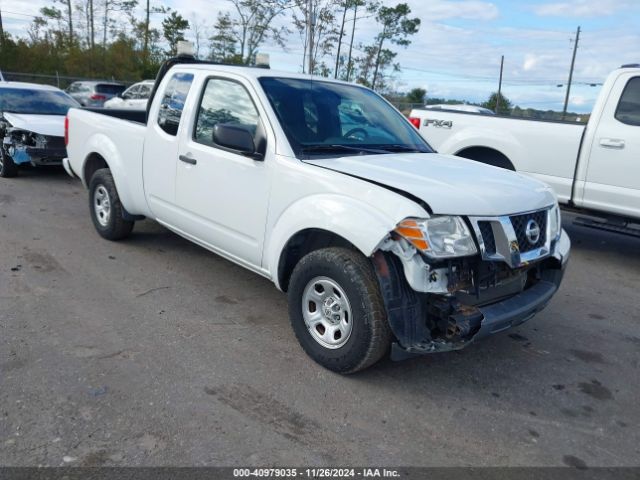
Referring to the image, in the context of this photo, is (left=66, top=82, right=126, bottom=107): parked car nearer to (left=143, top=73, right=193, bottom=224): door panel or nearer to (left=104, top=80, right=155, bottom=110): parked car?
(left=104, top=80, right=155, bottom=110): parked car

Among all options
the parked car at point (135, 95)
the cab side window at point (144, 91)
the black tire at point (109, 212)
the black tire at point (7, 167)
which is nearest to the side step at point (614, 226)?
the black tire at point (109, 212)

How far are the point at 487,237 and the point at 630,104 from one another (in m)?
4.23

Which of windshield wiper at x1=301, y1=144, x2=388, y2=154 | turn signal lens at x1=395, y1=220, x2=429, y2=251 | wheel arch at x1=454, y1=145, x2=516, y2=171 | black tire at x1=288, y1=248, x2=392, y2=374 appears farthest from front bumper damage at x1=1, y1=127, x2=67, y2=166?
turn signal lens at x1=395, y1=220, x2=429, y2=251

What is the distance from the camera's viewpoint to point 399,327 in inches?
122

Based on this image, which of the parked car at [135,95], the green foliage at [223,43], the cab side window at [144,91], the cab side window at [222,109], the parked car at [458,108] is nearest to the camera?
the cab side window at [222,109]

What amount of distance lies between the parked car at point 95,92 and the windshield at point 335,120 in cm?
1830

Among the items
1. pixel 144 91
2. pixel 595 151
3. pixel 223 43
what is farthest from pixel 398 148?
pixel 223 43

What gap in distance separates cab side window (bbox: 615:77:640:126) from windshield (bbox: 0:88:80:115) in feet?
28.3

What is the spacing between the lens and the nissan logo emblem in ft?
11.3

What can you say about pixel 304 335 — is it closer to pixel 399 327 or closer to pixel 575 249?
pixel 399 327

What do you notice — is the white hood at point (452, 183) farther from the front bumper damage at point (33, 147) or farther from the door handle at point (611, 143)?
the front bumper damage at point (33, 147)

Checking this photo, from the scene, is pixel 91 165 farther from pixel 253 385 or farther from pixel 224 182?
pixel 253 385

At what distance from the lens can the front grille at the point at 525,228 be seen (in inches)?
133

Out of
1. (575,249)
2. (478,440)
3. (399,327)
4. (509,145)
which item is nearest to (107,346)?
(399,327)
